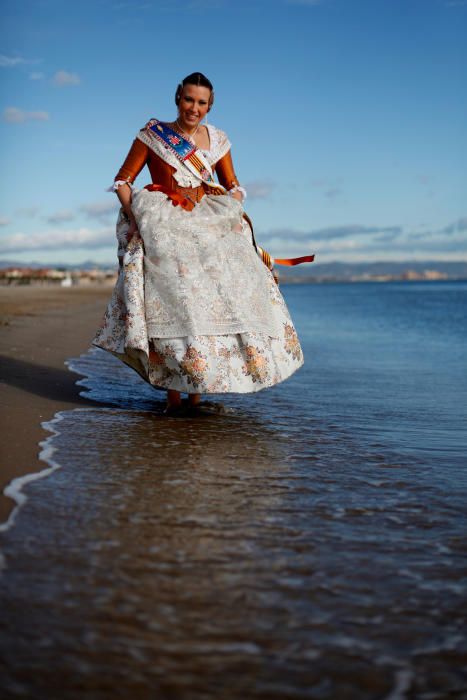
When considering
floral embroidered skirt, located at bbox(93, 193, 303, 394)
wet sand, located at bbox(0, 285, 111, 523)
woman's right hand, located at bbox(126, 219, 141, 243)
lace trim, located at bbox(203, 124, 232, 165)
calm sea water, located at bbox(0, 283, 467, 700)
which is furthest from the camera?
lace trim, located at bbox(203, 124, 232, 165)

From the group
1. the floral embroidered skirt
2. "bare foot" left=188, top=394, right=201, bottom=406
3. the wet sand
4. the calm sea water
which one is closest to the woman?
the floral embroidered skirt

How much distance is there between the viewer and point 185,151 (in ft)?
15.6

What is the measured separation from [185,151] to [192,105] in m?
0.28

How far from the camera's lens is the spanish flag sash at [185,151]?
477 cm

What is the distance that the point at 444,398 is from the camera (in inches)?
249

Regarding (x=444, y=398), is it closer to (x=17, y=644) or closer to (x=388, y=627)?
(x=388, y=627)

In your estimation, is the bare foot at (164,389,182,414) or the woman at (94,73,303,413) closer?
the woman at (94,73,303,413)

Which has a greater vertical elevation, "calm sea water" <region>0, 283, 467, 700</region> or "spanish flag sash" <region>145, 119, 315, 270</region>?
"spanish flag sash" <region>145, 119, 315, 270</region>

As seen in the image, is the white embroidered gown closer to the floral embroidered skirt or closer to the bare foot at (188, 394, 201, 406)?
the floral embroidered skirt

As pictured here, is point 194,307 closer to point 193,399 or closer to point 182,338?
point 182,338

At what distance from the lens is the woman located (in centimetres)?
444

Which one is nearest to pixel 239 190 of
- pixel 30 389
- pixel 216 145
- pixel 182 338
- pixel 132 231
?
pixel 216 145

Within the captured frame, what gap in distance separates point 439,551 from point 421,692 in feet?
2.82

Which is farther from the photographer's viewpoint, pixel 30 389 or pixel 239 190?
pixel 30 389
